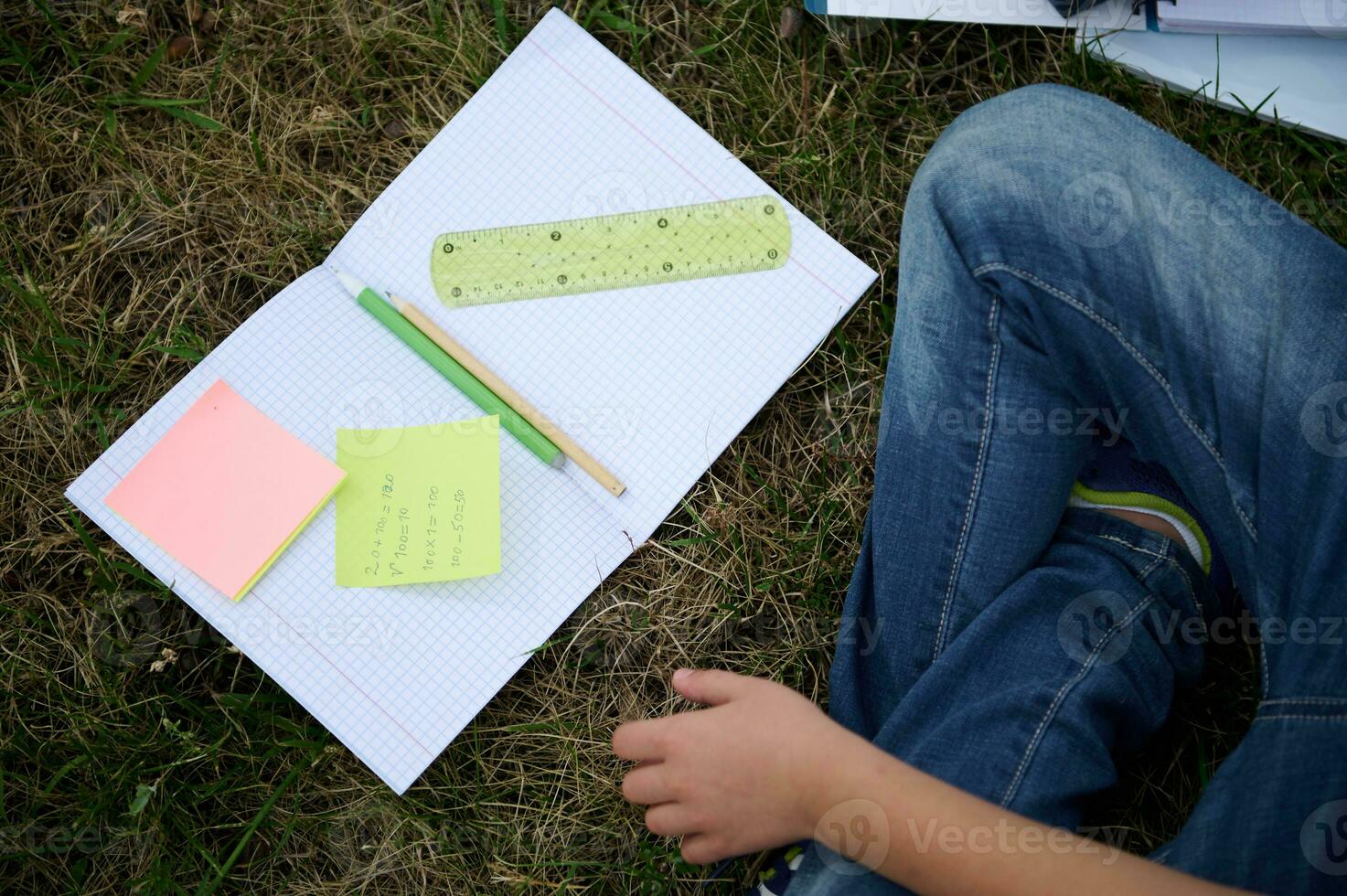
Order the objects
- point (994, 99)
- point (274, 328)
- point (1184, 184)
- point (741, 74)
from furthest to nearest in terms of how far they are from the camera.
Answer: point (741, 74)
point (274, 328)
point (994, 99)
point (1184, 184)

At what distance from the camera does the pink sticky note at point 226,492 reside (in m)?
1.18

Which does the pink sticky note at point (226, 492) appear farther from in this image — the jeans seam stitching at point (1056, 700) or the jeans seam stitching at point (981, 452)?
the jeans seam stitching at point (1056, 700)

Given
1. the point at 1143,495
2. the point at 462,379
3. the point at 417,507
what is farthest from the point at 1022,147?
the point at 417,507

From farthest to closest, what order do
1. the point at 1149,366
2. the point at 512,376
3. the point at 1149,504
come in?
the point at 512,376
the point at 1149,504
the point at 1149,366

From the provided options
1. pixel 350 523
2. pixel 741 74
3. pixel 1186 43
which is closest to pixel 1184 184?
pixel 1186 43

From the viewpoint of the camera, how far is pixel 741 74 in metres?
1.34

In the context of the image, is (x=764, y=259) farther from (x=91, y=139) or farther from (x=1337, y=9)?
(x=91, y=139)

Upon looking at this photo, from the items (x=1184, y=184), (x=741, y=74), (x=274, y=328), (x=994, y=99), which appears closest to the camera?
(x=1184, y=184)

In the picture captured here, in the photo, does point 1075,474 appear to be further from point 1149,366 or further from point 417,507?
point 417,507

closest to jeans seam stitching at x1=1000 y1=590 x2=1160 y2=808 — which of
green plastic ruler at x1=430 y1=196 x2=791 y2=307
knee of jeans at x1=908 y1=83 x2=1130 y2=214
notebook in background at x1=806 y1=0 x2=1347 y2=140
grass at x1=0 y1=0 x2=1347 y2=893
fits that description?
grass at x1=0 y1=0 x2=1347 y2=893

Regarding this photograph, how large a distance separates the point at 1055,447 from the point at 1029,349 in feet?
0.36

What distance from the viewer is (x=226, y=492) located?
119cm

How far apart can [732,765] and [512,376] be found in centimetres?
54

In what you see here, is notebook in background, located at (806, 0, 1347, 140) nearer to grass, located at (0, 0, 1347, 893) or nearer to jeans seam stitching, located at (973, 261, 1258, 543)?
grass, located at (0, 0, 1347, 893)
